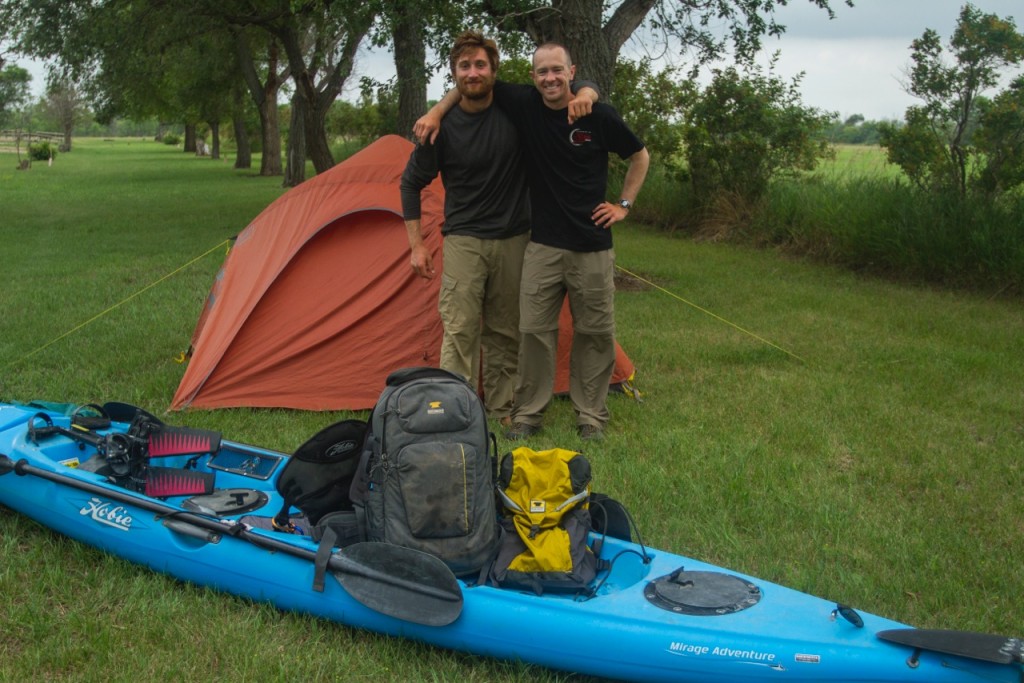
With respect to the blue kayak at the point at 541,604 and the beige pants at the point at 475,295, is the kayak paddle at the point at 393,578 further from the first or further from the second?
the beige pants at the point at 475,295

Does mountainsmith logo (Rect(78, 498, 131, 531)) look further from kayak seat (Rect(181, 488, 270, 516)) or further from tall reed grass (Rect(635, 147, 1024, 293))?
tall reed grass (Rect(635, 147, 1024, 293))

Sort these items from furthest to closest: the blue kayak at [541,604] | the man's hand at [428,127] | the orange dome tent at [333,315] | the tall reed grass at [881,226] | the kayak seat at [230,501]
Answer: the tall reed grass at [881,226] < the orange dome tent at [333,315] < the man's hand at [428,127] < the kayak seat at [230,501] < the blue kayak at [541,604]

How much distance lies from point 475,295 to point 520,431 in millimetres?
818

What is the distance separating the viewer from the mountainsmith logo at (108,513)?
390 centimetres

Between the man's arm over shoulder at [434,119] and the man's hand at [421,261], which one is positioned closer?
the man's arm over shoulder at [434,119]

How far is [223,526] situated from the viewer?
3.67 metres

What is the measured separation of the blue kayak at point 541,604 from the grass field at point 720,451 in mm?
111

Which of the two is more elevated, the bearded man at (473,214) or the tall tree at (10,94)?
the tall tree at (10,94)

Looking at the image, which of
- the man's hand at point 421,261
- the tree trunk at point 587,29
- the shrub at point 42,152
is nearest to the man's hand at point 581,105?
the man's hand at point 421,261

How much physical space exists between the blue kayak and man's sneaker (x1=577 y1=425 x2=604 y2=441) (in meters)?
1.78

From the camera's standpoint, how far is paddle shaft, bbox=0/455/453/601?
3.36m

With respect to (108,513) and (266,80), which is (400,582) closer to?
(108,513)

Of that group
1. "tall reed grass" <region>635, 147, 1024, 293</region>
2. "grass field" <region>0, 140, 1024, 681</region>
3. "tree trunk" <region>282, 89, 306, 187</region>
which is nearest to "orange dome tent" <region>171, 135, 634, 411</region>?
"grass field" <region>0, 140, 1024, 681</region>

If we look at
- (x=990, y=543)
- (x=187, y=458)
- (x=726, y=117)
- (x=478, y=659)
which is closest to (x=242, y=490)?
(x=187, y=458)
